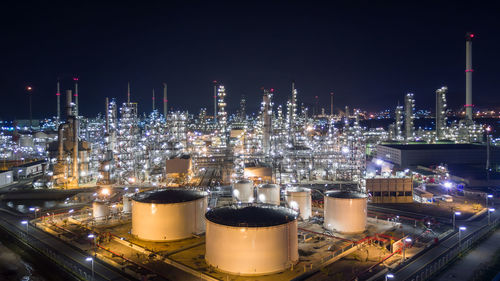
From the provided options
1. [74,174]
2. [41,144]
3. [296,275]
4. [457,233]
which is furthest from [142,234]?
[41,144]

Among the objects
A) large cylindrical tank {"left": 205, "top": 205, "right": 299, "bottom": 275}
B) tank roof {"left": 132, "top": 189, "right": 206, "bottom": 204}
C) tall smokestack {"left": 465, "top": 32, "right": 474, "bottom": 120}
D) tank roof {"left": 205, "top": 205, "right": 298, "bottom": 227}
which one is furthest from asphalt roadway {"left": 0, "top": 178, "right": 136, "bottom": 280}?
tall smokestack {"left": 465, "top": 32, "right": 474, "bottom": 120}

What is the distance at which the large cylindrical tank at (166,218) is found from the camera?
20172 millimetres

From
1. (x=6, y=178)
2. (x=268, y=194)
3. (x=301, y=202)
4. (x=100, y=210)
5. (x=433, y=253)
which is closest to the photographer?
(x=433, y=253)

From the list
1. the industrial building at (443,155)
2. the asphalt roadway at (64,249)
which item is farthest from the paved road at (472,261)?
the industrial building at (443,155)

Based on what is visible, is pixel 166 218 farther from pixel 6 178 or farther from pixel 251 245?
pixel 6 178

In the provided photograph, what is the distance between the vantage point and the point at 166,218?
20.2 metres

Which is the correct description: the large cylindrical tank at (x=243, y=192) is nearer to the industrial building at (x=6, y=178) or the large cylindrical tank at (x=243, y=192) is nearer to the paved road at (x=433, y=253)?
the paved road at (x=433, y=253)

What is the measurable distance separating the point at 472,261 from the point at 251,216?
36.9 feet

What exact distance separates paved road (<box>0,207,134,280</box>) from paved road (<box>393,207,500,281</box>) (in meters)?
12.1

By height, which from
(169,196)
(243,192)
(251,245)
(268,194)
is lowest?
(251,245)

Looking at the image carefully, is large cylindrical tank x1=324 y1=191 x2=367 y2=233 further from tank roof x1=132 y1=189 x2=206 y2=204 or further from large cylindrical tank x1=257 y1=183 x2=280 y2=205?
tank roof x1=132 y1=189 x2=206 y2=204

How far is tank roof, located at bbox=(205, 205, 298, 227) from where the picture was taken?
638 inches

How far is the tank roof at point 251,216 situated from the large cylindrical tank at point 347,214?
4.89m

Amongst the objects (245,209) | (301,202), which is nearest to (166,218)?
(245,209)
